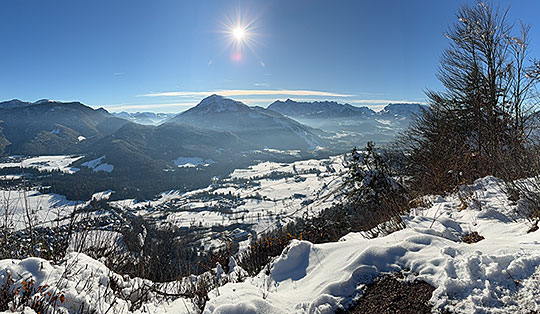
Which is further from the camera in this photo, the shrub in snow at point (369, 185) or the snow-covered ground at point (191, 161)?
the snow-covered ground at point (191, 161)

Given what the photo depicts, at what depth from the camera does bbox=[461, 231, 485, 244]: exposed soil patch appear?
3108 millimetres

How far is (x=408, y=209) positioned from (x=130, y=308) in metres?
5.10

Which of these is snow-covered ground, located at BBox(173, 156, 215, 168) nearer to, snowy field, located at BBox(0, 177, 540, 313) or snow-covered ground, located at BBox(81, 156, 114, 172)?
snow-covered ground, located at BBox(81, 156, 114, 172)

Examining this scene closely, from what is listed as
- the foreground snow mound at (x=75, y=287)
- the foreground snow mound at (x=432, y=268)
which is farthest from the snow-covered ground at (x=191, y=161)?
the foreground snow mound at (x=432, y=268)

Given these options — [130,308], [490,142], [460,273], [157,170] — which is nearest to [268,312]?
[460,273]

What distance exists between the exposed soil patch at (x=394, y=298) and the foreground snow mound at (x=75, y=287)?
208 cm

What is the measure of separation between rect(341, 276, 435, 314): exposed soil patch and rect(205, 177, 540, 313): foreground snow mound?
0.07 m

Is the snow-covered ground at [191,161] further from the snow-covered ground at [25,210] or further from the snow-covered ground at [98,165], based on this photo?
the snow-covered ground at [25,210]

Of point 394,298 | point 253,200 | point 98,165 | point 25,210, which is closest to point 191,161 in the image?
point 98,165

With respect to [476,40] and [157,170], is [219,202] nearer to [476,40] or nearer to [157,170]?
[157,170]

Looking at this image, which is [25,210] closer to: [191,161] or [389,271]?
[389,271]

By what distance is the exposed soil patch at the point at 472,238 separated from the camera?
3108 mm

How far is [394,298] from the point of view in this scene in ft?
7.51

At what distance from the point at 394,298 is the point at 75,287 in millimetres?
3307
